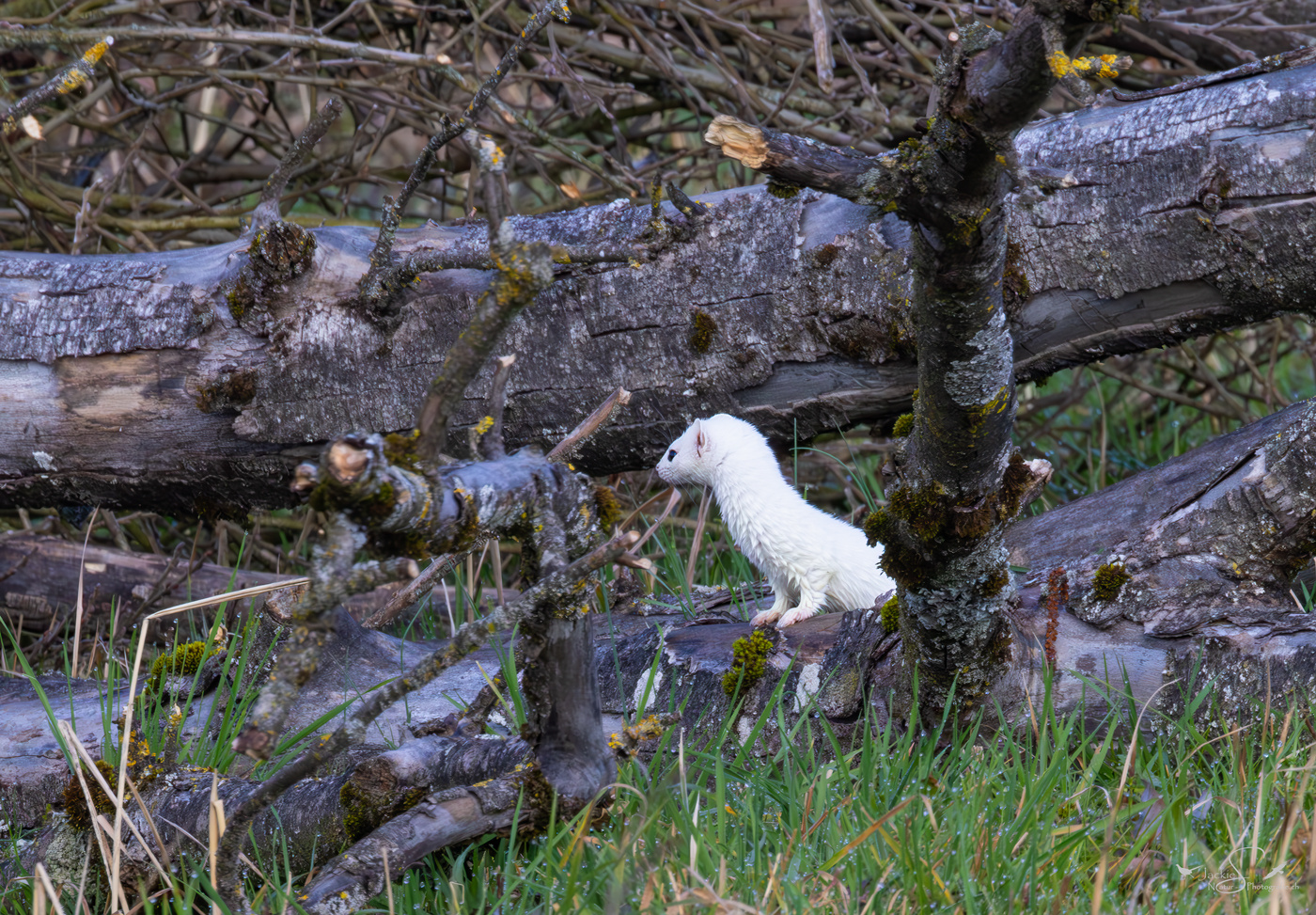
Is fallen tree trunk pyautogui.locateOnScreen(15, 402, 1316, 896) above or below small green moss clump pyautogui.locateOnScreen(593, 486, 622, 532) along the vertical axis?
below

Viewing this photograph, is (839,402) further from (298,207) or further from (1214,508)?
(298,207)

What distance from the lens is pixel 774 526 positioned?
3262 millimetres

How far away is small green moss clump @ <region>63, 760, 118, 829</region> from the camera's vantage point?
2.11 metres

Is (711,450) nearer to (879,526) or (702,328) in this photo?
(702,328)

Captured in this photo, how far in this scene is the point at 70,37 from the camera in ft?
10.5

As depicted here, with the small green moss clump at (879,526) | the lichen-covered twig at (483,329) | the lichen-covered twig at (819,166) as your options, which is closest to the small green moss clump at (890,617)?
the small green moss clump at (879,526)

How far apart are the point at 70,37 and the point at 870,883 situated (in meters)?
3.27

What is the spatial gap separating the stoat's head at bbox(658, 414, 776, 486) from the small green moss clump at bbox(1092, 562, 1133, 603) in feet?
3.77

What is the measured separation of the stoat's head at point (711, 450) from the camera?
3137 mm

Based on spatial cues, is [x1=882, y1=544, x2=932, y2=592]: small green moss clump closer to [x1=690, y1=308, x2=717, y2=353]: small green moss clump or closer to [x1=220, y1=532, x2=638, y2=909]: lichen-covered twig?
[x1=220, y1=532, x2=638, y2=909]: lichen-covered twig

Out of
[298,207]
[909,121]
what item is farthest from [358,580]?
[298,207]

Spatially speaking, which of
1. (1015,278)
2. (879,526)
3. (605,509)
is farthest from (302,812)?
(1015,278)

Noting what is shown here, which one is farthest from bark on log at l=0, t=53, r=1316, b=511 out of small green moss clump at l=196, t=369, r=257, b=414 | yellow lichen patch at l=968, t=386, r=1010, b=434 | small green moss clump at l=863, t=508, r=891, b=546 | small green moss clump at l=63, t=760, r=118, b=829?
small green moss clump at l=63, t=760, r=118, b=829

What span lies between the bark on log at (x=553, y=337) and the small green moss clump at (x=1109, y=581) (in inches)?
28.2
